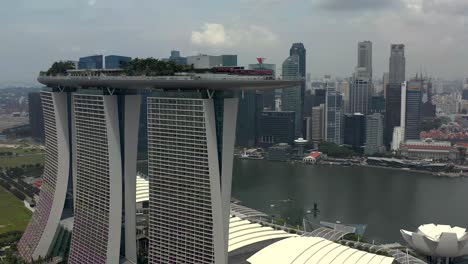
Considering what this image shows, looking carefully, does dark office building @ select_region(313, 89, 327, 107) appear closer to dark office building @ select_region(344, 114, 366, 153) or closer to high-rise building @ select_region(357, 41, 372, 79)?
dark office building @ select_region(344, 114, 366, 153)

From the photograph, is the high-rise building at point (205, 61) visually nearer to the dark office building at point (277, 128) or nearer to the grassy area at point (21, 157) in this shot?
the grassy area at point (21, 157)

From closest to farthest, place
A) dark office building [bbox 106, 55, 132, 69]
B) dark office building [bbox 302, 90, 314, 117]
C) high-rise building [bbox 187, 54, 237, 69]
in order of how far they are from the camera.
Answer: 1. high-rise building [bbox 187, 54, 237, 69]
2. dark office building [bbox 106, 55, 132, 69]
3. dark office building [bbox 302, 90, 314, 117]

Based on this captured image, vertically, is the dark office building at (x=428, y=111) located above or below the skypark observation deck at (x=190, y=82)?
below

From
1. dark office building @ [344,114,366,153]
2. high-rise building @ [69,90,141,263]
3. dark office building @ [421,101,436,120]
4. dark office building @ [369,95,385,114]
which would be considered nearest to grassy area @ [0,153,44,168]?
high-rise building @ [69,90,141,263]

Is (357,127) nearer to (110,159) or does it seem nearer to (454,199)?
(454,199)

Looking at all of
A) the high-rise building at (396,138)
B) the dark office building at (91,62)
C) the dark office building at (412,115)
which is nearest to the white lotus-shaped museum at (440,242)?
the dark office building at (91,62)

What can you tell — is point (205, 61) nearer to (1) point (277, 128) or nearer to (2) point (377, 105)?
(1) point (277, 128)

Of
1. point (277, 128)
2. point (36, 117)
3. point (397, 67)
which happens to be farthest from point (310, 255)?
point (397, 67)
